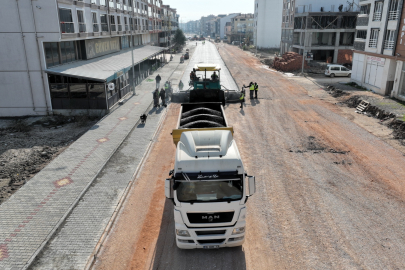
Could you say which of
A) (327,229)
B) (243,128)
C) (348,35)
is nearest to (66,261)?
(327,229)

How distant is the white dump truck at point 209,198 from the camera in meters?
7.95

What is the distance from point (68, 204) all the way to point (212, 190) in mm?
6222

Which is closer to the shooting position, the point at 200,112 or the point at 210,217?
the point at 210,217

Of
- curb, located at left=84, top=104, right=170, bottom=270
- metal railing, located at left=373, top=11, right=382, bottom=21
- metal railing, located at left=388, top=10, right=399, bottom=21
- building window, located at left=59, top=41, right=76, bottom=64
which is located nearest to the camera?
curb, located at left=84, top=104, right=170, bottom=270

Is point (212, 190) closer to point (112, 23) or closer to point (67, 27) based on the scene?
point (67, 27)

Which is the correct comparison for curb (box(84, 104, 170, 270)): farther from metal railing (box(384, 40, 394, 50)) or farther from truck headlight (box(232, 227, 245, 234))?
metal railing (box(384, 40, 394, 50))

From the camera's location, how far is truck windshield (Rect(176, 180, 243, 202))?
7.99 metres

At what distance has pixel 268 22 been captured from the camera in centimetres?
9069

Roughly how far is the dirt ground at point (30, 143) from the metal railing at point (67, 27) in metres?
6.57

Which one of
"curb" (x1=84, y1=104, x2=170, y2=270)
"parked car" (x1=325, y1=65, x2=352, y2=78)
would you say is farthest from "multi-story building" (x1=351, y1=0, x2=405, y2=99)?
"curb" (x1=84, y1=104, x2=170, y2=270)

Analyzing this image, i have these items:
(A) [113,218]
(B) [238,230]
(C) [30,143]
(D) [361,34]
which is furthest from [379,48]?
(C) [30,143]

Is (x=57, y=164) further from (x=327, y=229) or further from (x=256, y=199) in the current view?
(x=327, y=229)

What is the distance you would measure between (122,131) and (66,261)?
38.1ft

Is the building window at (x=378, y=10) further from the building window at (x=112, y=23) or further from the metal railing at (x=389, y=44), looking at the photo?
the building window at (x=112, y=23)
